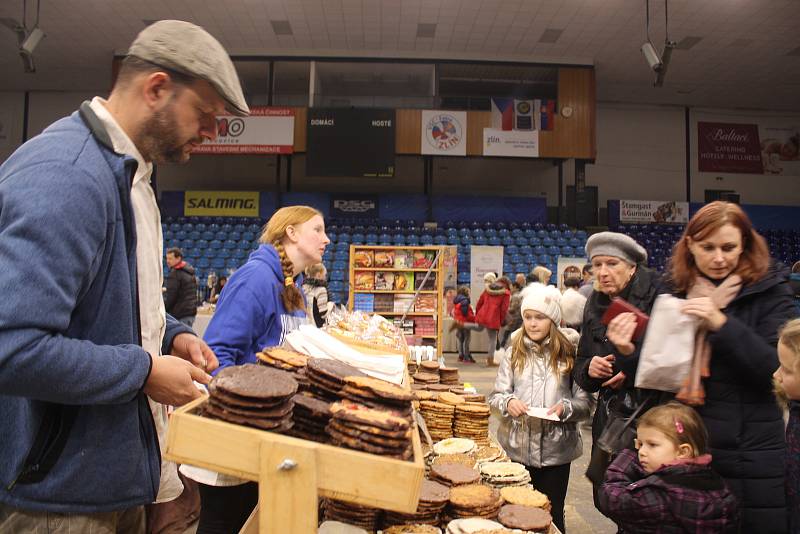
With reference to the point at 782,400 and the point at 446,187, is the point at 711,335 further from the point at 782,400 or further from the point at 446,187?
the point at 446,187

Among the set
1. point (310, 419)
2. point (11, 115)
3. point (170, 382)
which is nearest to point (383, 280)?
point (310, 419)

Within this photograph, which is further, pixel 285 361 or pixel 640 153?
pixel 640 153

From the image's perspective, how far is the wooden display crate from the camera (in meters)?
0.99

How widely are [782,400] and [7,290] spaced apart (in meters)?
2.18

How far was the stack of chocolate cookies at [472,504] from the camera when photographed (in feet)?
5.86

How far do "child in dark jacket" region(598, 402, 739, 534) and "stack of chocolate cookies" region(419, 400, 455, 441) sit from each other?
101 cm

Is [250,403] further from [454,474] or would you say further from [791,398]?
[791,398]

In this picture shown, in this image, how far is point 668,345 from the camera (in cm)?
172

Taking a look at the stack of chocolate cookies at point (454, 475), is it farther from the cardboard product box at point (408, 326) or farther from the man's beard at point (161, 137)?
the cardboard product box at point (408, 326)

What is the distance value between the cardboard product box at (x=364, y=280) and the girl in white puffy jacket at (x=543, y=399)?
13.3 feet

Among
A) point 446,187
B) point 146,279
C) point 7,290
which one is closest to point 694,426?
point 146,279

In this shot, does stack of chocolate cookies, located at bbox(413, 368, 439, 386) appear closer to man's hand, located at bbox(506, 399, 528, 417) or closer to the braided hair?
man's hand, located at bbox(506, 399, 528, 417)

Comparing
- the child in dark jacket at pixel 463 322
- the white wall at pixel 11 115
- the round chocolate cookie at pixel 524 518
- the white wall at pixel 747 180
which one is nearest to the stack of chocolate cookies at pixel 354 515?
the round chocolate cookie at pixel 524 518

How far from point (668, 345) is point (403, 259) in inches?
207
